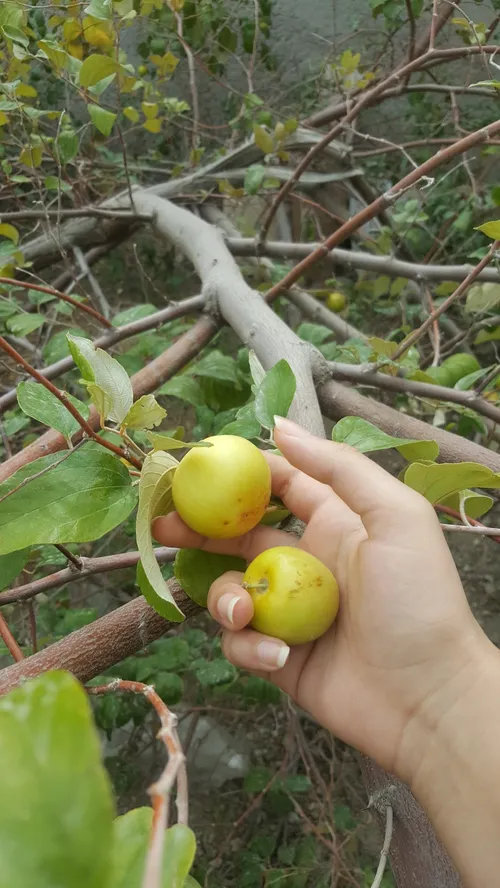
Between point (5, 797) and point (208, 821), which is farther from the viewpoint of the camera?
point (208, 821)

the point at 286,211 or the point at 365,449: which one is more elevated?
the point at 365,449

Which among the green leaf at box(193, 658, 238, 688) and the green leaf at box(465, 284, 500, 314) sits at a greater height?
the green leaf at box(465, 284, 500, 314)

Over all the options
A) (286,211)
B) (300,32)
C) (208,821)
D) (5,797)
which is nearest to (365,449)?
(5,797)

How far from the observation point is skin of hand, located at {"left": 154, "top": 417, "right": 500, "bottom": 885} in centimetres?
59

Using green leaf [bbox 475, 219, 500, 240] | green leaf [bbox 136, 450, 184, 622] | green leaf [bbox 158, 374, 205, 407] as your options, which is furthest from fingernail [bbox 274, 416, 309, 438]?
green leaf [bbox 158, 374, 205, 407]

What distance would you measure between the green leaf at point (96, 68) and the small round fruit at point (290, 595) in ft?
3.37

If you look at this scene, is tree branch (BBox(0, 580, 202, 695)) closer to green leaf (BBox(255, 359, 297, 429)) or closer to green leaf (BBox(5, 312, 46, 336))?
green leaf (BBox(255, 359, 297, 429))

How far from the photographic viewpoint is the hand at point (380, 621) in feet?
1.95

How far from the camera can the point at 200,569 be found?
72 centimetres

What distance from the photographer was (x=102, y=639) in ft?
2.23

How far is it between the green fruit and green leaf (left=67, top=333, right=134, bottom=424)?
87 centimetres

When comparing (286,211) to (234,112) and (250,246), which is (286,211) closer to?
(234,112)

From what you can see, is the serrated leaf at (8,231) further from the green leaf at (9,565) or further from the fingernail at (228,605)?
the fingernail at (228,605)

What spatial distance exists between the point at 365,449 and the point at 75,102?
256 centimetres
